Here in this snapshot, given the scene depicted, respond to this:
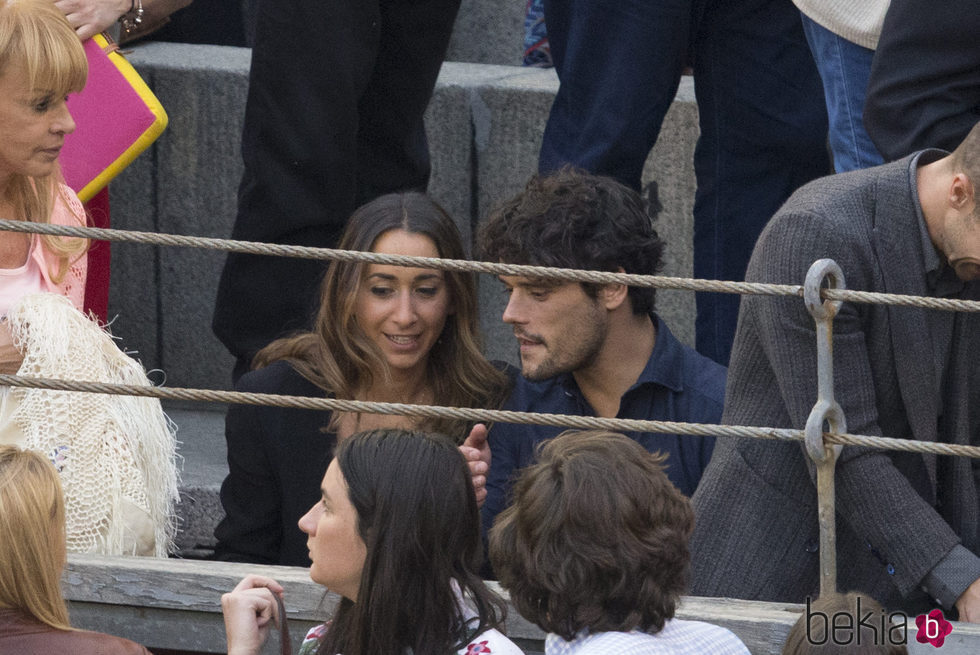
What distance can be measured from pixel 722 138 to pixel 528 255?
3.07 feet

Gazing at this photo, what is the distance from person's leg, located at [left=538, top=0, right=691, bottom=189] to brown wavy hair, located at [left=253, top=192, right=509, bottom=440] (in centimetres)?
45

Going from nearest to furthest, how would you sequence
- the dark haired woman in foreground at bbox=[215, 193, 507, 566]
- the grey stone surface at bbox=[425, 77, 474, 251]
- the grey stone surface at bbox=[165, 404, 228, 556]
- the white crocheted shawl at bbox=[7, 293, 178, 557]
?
the white crocheted shawl at bbox=[7, 293, 178, 557], the dark haired woman in foreground at bbox=[215, 193, 507, 566], the grey stone surface at bbox=[165, 404, 228, 556], the grey stone surface at bbox=[425, 77, 474, 251]

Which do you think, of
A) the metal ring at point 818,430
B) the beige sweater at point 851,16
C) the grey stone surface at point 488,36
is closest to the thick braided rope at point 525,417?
the metal ring at point 818,430

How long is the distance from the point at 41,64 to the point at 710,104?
1.75 m

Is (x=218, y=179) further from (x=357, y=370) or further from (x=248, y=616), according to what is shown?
(x=248, y=616)

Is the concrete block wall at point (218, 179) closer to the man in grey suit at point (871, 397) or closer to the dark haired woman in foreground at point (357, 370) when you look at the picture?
the dark haired woman in foreground at point (357, 370)

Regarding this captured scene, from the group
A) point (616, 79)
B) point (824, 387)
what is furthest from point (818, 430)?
point (616, 79)

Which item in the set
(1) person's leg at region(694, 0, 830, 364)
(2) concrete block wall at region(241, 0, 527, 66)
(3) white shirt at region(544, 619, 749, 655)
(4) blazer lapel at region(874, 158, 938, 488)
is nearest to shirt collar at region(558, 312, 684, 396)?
(4) blazer lapel at region(874, 158, 938, 488)

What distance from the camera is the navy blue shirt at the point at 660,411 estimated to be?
3330 mm

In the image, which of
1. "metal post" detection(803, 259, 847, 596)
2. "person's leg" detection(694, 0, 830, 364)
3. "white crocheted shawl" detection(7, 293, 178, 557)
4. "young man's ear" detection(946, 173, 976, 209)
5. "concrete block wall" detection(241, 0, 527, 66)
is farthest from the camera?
"concrete block wall" detection(241, 0, 527, 66)

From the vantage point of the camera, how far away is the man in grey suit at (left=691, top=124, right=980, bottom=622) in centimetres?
277

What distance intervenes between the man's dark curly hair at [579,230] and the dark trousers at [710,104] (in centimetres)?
36

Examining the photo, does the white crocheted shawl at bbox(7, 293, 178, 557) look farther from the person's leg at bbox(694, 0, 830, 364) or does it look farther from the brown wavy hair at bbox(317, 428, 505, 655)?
the person's leg at bbox(694, 0, 830, 364)

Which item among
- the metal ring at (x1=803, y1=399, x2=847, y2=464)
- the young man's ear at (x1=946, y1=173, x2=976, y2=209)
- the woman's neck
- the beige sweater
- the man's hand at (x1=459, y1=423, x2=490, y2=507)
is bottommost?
the woman's neck
